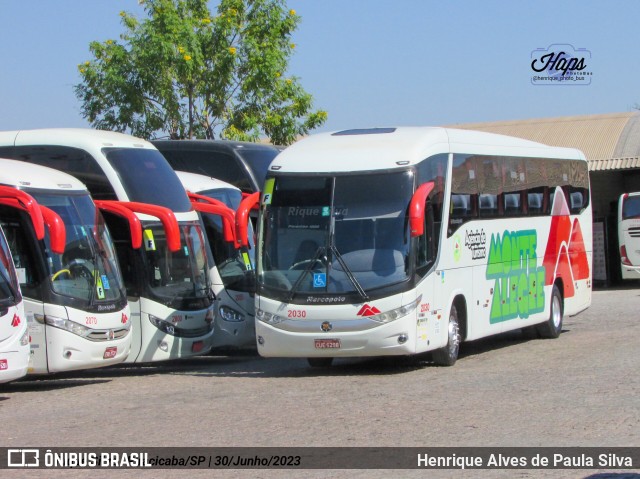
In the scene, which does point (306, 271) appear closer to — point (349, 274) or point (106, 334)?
point (349, 274)

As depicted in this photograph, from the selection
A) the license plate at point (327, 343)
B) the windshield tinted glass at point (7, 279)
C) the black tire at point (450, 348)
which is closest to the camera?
the windshield tinted glass at point (7, 279)

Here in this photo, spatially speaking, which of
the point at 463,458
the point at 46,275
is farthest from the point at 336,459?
the point at 46,275

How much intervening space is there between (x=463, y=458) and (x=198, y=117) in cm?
2226

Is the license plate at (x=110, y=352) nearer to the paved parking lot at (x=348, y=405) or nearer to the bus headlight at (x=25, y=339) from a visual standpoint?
the paved parking lot at (x=348, y=405)

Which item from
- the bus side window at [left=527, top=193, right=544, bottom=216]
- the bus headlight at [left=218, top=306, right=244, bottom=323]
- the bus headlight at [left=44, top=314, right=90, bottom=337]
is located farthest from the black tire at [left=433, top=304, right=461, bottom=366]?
the bus headlight at [left=44, top=314, right=90, bottom=337]

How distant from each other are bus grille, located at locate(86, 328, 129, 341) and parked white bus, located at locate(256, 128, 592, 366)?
190 cm

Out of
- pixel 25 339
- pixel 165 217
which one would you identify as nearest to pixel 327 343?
pixel 165 217

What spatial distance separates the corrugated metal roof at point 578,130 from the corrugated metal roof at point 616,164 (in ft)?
15.7

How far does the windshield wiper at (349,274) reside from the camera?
14805mm

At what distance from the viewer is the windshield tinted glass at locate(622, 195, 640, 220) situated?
34188 mm

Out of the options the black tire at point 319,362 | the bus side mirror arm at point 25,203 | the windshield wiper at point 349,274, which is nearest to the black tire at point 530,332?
the black tire at point 319,362

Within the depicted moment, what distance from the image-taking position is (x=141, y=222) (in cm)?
1688

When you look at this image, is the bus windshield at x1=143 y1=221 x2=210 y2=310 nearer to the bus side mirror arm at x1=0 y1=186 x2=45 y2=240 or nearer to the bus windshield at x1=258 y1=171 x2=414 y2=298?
the bus windshield at x1=258 y1=171 x2=414 y2=298

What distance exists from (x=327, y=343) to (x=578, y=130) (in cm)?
3315
